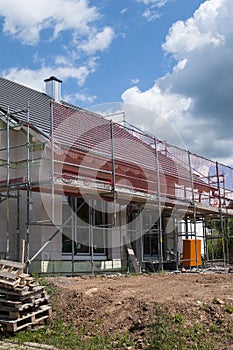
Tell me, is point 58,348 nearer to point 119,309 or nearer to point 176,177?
point 119,309

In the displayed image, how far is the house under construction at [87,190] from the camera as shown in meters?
14.3

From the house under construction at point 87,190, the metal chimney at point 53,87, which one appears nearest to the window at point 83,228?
the house under construction at point 87,190

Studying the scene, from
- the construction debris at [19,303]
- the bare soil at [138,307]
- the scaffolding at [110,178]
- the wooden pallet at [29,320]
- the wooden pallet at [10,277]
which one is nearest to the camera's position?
the bare soil at [138,307]

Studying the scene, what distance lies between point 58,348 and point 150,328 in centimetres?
153

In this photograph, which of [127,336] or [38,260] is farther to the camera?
[38,260]

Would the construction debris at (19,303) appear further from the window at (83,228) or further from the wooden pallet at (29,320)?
the window at (83,228)

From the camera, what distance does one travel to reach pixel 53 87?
2181 centimetres

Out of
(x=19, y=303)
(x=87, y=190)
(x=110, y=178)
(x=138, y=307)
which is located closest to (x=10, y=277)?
(x=19, y=303)

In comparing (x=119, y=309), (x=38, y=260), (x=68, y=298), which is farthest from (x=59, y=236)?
(x=119, y=309)

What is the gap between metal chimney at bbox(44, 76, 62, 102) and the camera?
21812 millimetres

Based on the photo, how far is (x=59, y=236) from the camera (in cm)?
1541

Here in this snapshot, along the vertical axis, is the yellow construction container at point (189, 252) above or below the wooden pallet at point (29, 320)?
above

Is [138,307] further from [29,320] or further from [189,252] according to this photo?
[189,252]

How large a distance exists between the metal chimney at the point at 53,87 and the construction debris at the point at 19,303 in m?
13.3
